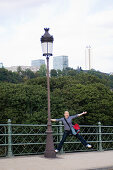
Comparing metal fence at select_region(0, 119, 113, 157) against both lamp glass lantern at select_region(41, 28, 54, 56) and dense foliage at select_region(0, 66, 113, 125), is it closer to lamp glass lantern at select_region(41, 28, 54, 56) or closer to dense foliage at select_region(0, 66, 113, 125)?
lamp glass lantern at select_region(41, 28, 54, 56)

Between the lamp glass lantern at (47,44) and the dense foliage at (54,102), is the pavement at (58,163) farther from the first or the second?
the dense foliage at (54,102)

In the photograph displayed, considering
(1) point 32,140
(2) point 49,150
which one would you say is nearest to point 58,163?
(2) point 49,150

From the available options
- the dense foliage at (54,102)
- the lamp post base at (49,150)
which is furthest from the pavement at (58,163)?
the dense foliage at (54,102)

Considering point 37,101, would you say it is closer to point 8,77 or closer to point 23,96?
point 23,96

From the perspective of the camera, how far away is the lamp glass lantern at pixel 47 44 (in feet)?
38.9

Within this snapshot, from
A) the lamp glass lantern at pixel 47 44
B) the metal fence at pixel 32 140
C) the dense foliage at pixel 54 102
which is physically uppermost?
the lamp glass lantern at pixel 47 44

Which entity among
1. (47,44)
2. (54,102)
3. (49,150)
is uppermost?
(47,44)

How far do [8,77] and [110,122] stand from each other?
6703cm

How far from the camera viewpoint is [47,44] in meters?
11.9

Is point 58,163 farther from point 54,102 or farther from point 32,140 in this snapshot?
point 54,102

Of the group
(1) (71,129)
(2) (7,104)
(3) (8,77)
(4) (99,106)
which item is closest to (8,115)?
(2) (7,104)

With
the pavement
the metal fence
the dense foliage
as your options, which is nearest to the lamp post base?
the pavement

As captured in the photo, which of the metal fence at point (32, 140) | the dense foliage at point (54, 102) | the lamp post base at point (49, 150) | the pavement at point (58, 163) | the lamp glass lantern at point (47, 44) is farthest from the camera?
the dense foliage at point (54, 102)

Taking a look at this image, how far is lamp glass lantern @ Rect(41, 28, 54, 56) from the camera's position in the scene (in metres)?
11.8
